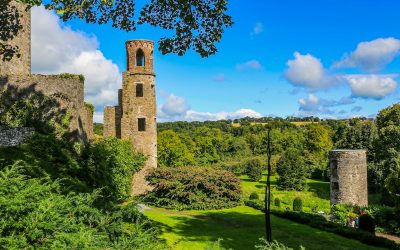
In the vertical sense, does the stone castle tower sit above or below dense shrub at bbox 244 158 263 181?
above

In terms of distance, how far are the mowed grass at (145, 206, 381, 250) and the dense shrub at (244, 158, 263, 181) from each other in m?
29.8

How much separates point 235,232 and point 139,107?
13.5 m

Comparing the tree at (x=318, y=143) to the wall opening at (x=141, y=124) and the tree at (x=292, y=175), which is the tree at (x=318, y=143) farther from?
the wall opening at (x=141, y=124)

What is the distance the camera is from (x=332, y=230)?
21.8 m

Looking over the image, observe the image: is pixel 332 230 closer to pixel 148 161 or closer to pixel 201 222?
pixel 201 222

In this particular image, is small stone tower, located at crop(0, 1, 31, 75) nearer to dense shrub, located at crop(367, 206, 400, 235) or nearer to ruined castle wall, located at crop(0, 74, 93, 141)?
ruined castle wall, located at crop(0, 74, 93, 141)

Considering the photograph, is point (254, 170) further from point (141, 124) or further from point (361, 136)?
point (141, 124)

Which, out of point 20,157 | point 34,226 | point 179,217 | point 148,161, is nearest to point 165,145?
point 148,161

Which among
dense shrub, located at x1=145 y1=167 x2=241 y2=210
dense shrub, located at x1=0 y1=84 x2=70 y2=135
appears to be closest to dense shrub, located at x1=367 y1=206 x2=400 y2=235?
dense shrub, located at x1=145 y1=167 x2=241 y2=210

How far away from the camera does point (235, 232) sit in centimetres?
2067

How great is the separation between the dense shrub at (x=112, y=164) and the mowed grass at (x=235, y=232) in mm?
3274

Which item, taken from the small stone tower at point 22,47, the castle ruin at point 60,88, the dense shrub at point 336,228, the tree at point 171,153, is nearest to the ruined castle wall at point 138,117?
the small stone tower at point 22,47

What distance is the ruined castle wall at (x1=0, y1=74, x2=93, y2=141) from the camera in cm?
1786

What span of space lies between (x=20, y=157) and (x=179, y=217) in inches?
619
